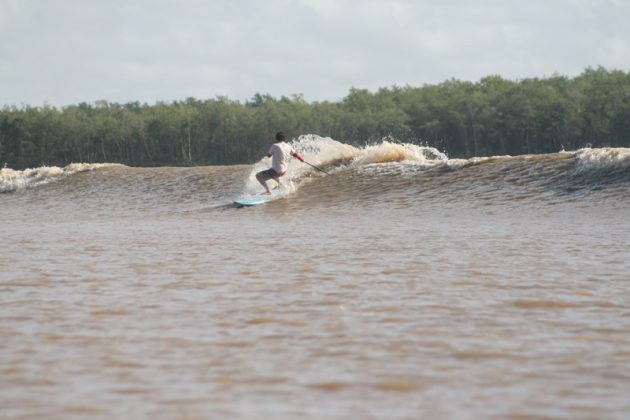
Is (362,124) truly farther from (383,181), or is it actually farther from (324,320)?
(324,320)

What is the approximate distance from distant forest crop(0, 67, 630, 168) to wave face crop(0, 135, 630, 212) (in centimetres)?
4543

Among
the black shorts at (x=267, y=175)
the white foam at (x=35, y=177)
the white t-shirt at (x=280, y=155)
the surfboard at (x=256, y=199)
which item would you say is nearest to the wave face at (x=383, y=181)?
the white foam at (x=35, y=177)

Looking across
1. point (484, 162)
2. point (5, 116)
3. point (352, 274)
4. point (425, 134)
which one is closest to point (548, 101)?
point (425, 134)

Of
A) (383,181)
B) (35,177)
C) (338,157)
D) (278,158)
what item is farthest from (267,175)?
(35,177)

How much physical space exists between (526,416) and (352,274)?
4154 mm

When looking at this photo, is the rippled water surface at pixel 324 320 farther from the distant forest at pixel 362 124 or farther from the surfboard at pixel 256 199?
the distant forest at pixel 362 124

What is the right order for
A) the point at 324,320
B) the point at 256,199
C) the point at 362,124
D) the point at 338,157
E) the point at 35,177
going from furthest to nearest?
the point at 362,124 < the point at 35,177 < the point at 338,157 < the point at 256,199 < the point at 324,320

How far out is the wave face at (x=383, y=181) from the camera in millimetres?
16781

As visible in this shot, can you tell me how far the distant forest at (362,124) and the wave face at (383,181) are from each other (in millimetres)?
45432

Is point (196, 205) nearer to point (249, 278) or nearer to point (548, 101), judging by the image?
point (249, 278)

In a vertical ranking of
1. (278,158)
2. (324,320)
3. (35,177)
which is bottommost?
(324,320)

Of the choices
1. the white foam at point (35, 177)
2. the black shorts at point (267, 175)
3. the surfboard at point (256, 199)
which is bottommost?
the surfboard at point (256, 199)

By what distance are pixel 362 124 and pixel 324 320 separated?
7365 centimetres

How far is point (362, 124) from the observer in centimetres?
7844
